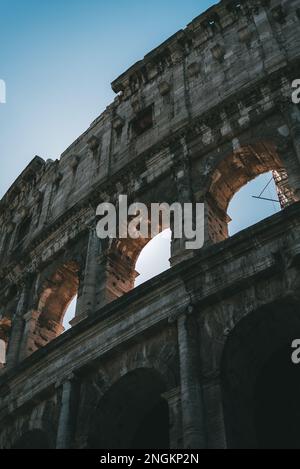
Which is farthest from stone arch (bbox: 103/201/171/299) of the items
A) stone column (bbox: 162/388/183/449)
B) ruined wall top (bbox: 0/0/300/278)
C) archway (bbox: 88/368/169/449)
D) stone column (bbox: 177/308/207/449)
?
stone column (bbox: 162/388/183/449)

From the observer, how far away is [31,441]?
12.1 meters

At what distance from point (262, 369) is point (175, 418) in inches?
74.6

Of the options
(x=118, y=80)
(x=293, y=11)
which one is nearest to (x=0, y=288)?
(x=118, y=80)

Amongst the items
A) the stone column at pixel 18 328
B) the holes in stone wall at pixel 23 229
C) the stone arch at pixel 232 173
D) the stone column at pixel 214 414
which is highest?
the holes in stone wall at pixel 23 229

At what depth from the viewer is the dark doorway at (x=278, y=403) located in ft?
31.9

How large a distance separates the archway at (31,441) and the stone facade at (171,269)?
1.4 inches

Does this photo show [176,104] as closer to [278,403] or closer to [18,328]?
[18,328]

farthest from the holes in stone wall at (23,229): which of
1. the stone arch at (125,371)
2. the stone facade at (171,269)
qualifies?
the stone arch at (125,371)

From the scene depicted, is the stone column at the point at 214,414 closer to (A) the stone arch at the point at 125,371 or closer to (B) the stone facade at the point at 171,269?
(B) the stone facade at the point at 171,269

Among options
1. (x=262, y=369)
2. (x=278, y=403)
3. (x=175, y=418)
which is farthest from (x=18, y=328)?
(x=278, y=403)

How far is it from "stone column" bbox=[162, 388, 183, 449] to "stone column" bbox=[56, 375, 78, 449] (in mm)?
2233

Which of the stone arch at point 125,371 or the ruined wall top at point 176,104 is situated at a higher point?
the ruined wall top at point 176,104

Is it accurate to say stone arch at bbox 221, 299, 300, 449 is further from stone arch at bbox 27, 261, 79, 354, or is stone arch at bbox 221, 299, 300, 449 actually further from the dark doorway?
stone arch at bbox 27, 261, 79, 354

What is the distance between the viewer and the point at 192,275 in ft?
35.6
